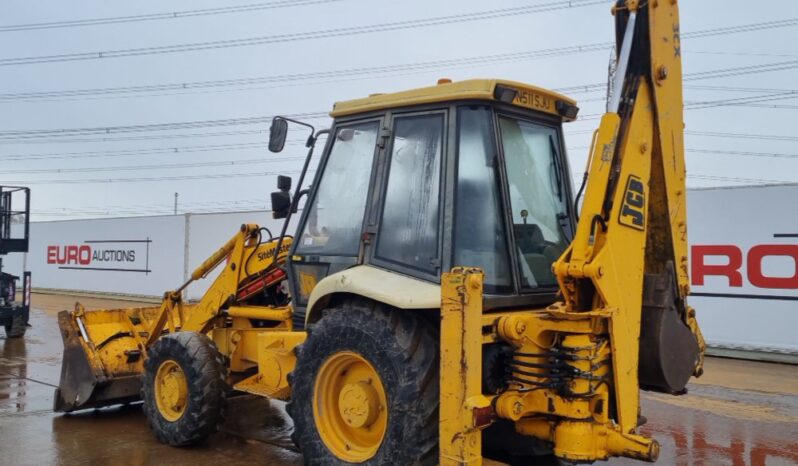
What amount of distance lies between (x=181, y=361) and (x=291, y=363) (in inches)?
42.8

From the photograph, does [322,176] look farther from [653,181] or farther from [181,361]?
[653,181]

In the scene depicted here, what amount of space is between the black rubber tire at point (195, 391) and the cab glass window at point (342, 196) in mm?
1186

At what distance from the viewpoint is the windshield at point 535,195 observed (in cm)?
451

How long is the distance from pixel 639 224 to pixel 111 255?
1921 centimetres

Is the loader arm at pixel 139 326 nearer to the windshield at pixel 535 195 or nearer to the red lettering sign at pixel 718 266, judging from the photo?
the windshield at pixel 535 195

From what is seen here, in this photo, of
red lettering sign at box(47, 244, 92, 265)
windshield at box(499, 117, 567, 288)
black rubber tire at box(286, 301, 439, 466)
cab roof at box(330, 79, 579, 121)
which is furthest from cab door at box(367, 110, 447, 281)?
red lettering sign at box(47, 244, 92, 265)

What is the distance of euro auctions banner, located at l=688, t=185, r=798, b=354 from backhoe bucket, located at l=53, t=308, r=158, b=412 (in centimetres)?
827

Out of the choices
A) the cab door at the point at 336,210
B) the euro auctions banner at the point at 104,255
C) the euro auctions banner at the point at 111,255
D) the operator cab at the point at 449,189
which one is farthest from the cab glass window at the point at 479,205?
the euro auctions banner at the point at 104,255

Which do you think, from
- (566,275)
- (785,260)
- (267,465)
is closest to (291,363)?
(267,465)

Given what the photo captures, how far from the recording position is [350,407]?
4297mm

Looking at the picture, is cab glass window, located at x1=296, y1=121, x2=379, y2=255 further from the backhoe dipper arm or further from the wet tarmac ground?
the wet tarmac ground

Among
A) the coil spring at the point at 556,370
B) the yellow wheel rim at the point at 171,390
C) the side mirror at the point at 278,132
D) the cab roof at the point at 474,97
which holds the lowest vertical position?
the yellow wheel rim at the point at 171,390

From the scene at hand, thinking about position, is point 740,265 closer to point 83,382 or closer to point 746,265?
point 746,265

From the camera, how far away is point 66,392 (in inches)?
258
